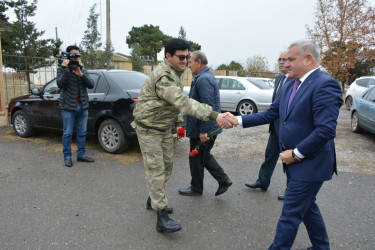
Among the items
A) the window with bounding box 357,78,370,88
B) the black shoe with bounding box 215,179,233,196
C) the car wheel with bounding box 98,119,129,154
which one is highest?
the window with bounding box 357,78,370,88

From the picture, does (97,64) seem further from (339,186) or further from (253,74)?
(253,74)

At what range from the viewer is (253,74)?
90.3 feet

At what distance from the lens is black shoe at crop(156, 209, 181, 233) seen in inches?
120

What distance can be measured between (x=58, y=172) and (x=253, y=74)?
24581mm

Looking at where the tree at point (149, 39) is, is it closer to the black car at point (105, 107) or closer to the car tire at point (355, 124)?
the car tire at point (355, 124)

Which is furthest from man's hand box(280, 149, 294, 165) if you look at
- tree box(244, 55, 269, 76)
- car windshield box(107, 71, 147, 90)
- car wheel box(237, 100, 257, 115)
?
tree box(244, 55, 269, 76)

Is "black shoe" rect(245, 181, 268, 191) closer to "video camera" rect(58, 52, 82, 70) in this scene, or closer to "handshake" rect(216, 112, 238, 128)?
"handshake" rect(216, 112, 238, 128)

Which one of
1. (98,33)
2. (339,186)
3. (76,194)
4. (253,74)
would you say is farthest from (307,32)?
(76,194)

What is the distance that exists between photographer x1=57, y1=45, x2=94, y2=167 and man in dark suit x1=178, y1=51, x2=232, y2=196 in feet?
7.29

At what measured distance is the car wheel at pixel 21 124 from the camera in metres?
7.00

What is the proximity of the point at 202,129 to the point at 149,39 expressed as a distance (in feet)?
122

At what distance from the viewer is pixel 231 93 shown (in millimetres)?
10914

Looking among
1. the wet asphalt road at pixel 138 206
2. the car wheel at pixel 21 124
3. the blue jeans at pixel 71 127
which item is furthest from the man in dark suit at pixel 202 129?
the car wheel at pixel 21 124

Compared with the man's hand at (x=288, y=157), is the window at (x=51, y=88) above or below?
above
